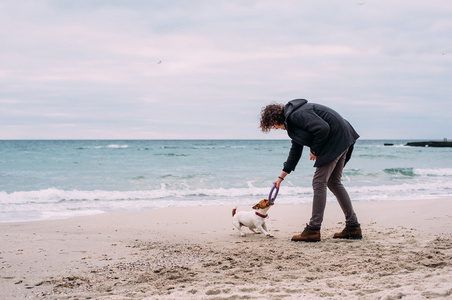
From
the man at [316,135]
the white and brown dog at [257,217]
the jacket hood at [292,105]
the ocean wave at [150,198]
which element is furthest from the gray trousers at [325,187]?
the ocean wave at [150,198]

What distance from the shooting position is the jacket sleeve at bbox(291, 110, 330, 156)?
3.78 meters

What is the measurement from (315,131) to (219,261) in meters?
1.54

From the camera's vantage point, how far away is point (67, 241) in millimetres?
4324

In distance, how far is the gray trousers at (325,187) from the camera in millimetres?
4031

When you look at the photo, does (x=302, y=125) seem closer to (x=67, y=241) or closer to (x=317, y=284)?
(x=317, y=284)

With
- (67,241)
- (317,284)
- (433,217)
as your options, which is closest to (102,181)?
(67,241)

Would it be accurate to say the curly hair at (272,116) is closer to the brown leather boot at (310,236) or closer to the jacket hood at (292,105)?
the jacket hood at (292,105)

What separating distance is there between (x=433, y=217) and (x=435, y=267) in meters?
3.14

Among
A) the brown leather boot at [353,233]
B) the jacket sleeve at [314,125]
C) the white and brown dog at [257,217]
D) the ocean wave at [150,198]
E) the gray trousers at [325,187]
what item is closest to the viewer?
the jacket sleeve at [314,125]

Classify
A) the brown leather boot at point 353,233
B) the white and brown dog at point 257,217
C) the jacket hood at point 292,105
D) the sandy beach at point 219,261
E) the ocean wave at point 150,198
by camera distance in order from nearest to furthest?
1. the sandy beach at point 219,261
2. the jacket hood at point 292,105
3. the brown leather boot at point 353,233
4. the white and brown dog at point 257,217
5. the ocean wave at point 150,198

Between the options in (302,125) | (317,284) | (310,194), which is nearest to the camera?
(317,284)

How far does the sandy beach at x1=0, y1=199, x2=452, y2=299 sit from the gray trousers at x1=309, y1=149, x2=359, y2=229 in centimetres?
27

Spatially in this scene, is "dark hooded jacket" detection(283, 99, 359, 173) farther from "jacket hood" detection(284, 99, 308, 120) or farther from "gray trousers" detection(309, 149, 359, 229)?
"gray trousers" detection(309, 149, 359, 229)

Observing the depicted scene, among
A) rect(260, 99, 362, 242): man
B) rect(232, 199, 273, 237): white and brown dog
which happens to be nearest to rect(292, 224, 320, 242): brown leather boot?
rect(260, 99, 362, 242): man
